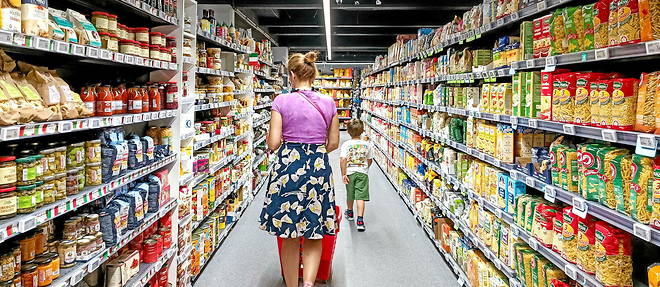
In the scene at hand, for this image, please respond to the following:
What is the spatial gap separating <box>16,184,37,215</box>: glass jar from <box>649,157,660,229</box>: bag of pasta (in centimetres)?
247

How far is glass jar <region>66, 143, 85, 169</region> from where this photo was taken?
214 centimetres

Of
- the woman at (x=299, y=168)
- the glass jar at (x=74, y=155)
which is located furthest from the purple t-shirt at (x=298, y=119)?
the glass jar at (x=74, y=155)

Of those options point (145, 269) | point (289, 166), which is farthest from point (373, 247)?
point (145, 269)

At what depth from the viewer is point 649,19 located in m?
1.77

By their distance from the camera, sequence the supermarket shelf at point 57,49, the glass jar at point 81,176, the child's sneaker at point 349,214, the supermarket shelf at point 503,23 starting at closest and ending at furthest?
the supermarket shelf at point 57,49 < the glass jar at point 81,176 < the supermarket shelf at point 503,23 < the child's sneaker at point 349,214

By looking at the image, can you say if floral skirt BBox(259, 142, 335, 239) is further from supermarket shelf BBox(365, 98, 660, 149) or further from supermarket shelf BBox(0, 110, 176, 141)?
supermarket shelf BBox(365, 98, 660, 149)

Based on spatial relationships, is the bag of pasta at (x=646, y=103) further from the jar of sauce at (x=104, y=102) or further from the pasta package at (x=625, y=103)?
the jar of sauce at (x=104, y=102)

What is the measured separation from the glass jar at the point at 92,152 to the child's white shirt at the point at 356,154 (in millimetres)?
3233

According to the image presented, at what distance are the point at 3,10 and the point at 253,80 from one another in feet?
17.4

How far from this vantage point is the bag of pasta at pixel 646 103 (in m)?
1.77

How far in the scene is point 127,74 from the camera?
334 cm

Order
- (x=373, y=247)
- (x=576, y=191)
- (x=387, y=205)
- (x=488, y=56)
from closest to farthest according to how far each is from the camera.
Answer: (x=576, y=191) < (x=488, y=56) < (x=373, y=247) < (x=387, y=205)

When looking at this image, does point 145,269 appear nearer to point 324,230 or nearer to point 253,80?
point 324,230

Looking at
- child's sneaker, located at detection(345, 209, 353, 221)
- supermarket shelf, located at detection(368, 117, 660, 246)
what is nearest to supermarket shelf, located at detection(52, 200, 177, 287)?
supermarket shelf, located at detection(368, 117, 660, 246)
